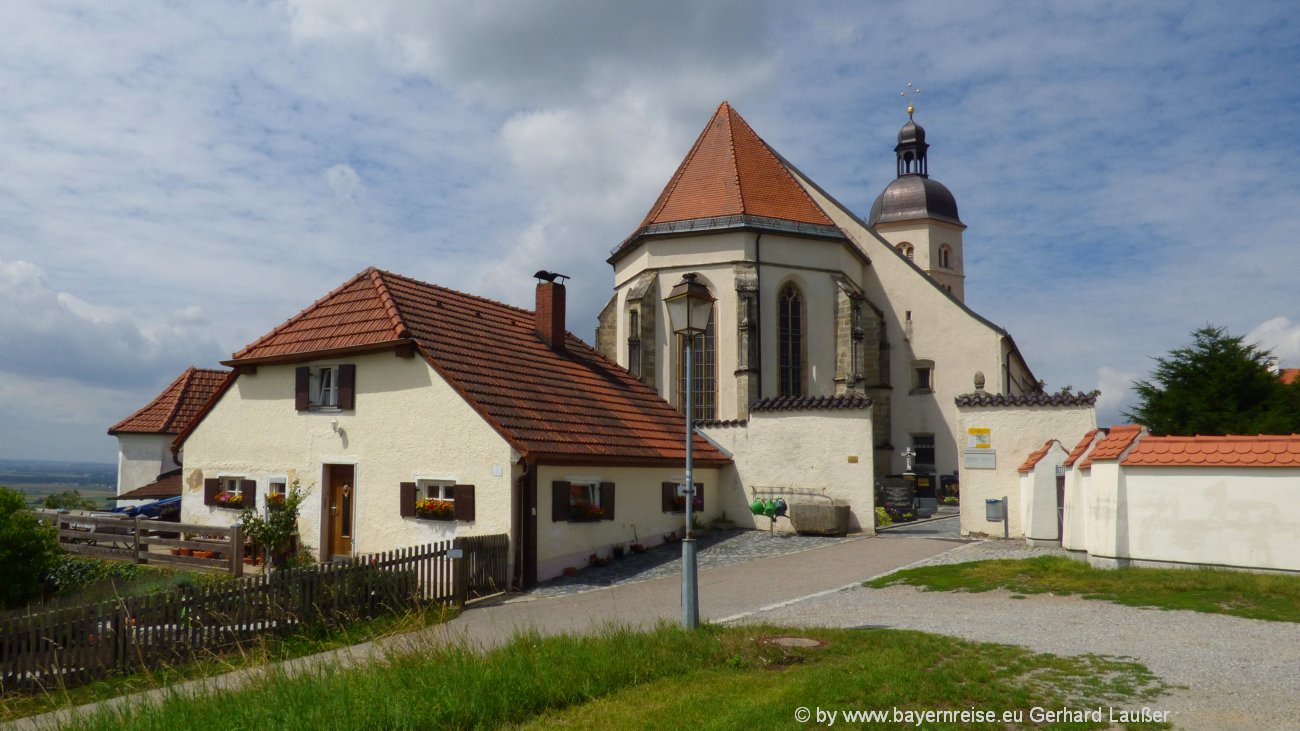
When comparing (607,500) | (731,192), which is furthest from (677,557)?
(731,192)

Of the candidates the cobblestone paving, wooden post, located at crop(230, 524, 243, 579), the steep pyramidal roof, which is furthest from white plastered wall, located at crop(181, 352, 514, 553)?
the steep pyramidal roof

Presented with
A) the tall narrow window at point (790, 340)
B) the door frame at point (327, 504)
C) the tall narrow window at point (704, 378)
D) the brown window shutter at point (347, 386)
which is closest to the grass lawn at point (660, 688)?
the door frame at point (327, 504)

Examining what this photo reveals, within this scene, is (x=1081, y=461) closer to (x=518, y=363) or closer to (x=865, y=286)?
(x=518, y=363)

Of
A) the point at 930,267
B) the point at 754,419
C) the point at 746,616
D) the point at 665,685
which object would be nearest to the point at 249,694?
the point at 665,685

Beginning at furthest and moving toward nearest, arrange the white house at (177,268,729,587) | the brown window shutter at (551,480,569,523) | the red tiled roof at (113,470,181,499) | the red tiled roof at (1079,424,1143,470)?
the red tiled roof at (113,470,181,499) < the brown window shutter at (551,480,569,523) < the white house at (177,268,729,587) < the red tiled roof at (1079,424,1143,470)

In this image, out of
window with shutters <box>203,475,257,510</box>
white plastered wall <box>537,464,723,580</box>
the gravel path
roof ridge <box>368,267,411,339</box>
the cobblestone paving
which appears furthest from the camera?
window with shutters <box>203,475,257,510</box>

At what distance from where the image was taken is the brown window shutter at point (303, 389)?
746 inches

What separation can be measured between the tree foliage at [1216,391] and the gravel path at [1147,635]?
1660 cm

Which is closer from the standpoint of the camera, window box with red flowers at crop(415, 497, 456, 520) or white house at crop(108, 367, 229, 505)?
window box with red flowers at crop(415, 497, 456, 520)

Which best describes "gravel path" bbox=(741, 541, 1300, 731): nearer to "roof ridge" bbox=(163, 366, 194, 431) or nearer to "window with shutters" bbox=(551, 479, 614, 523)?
"window with shutters" bbox=(551, 479, 614, 523)

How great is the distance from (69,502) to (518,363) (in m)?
31.0

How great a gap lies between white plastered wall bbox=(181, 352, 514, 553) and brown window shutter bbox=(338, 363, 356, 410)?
0.10 meters

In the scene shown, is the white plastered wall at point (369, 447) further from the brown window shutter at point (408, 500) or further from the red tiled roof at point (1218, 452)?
the red tiled roof at point (1218, 452)

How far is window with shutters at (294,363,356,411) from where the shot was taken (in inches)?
734
